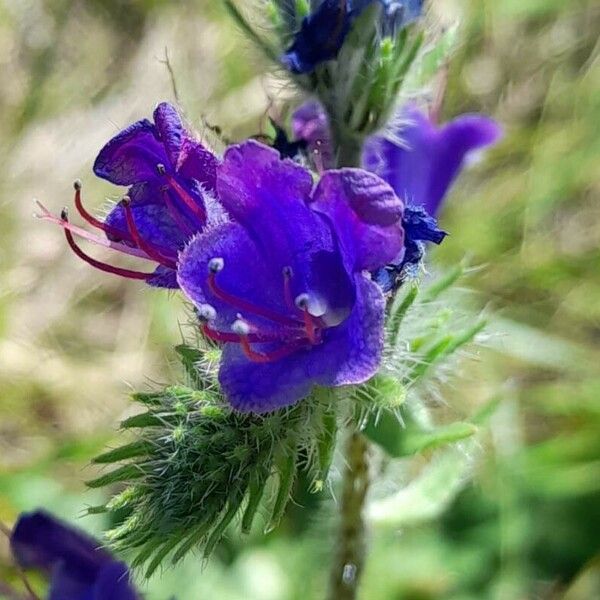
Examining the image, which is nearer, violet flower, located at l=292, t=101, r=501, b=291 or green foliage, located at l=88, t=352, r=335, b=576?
green foliage, located at l=88, t=352, r=335, b=576

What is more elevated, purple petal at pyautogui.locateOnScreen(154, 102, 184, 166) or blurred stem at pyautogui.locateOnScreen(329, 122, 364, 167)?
purple petal at pyautogui.locateOnScreen(154, 102, 184, 166)

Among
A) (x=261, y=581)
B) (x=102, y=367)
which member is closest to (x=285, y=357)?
(x=261, y=581)

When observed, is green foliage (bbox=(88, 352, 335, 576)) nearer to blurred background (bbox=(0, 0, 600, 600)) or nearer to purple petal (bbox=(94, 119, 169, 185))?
purple petal (bbox=(94, 119, 169, 185))

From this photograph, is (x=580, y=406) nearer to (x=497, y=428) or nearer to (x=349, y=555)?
(x=497, y=428)

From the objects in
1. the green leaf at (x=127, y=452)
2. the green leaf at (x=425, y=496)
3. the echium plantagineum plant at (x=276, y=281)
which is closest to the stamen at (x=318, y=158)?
the echium plantagineum plant at (x=276, y=281)

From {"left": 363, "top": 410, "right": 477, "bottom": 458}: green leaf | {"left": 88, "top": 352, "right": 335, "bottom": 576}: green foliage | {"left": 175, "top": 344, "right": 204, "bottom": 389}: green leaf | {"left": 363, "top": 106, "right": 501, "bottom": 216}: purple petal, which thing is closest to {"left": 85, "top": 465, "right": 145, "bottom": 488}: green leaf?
{"left": 88, "top": 352, "right": 335, "bottom": 576}: green foliage

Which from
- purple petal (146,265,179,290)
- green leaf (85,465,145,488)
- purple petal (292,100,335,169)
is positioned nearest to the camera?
green leaf (85,465,145,488)
